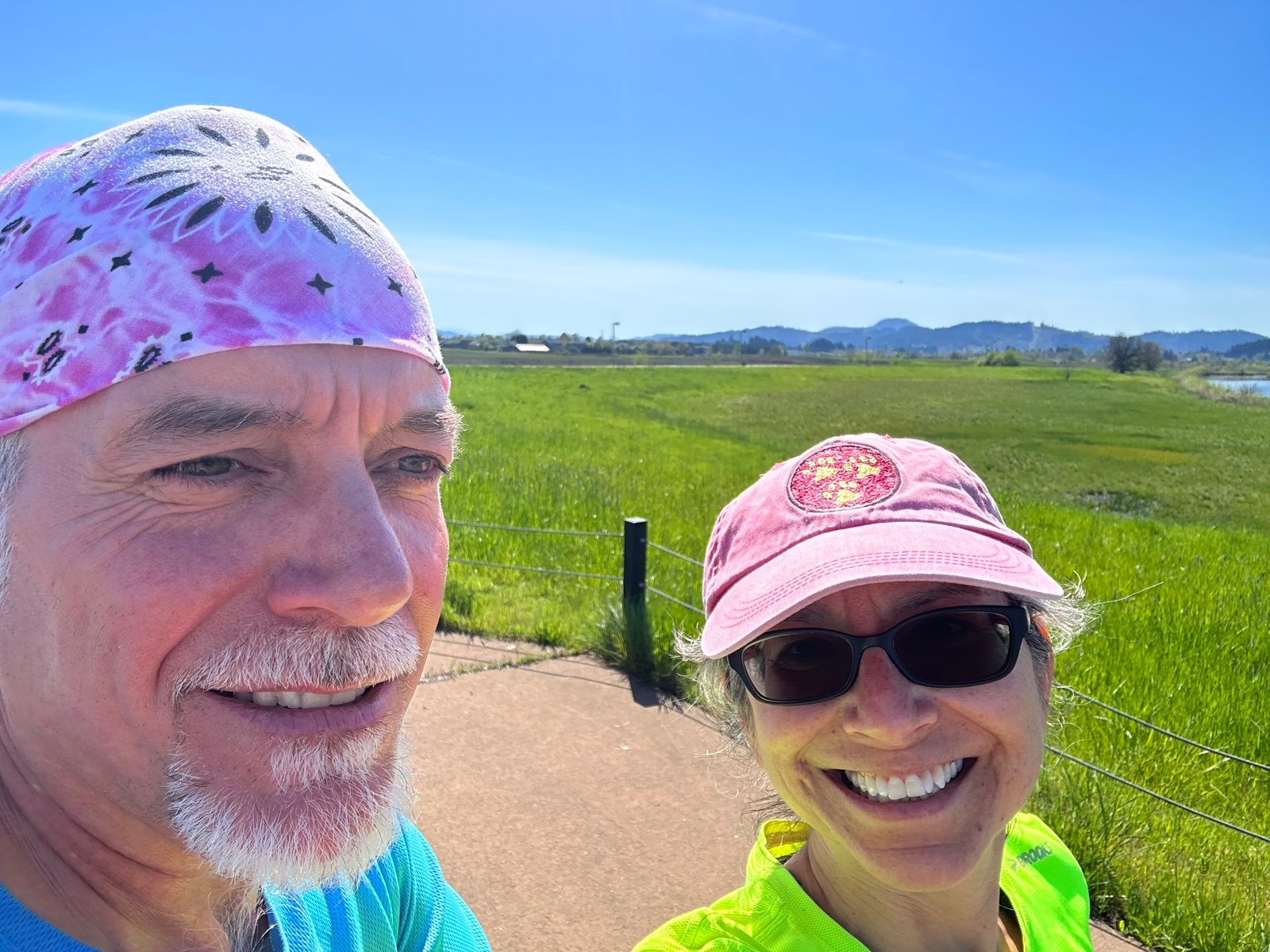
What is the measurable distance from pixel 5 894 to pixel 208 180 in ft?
2.91

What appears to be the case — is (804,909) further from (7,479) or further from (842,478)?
(7,479)

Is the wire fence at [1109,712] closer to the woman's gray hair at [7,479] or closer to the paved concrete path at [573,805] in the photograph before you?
the paved concrete path at [573,805]

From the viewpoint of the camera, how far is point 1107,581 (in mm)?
8867

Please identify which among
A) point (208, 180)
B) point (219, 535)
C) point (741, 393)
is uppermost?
point (208, 180)

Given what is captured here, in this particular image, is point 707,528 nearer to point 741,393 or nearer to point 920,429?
point 920,429

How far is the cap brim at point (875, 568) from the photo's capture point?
146cm

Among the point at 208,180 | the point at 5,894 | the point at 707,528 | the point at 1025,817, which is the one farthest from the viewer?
the point at 707,528

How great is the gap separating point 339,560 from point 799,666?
87cm

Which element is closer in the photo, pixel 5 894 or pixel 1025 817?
pixel 5 894

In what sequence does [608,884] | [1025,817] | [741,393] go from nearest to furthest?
[1025,817], [608,884], [741,393]

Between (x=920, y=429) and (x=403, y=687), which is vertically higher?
(x=403, y=687)

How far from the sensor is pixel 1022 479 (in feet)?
78.6

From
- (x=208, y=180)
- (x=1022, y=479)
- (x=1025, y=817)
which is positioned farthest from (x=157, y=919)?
(x=1022, y=479)

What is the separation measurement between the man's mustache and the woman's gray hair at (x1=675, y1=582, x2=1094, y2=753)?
789mm
